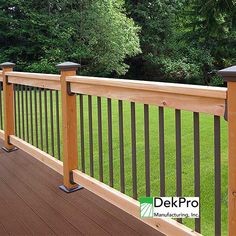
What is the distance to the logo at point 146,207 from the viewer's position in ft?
7.75

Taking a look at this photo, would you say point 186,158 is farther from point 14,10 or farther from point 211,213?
point 14,10

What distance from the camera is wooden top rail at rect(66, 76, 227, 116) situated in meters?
1.90

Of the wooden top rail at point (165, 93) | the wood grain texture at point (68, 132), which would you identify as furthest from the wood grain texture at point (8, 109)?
the wooden top rail at point (165, 93)

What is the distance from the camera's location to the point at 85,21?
701 inches

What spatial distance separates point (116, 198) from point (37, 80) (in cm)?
151

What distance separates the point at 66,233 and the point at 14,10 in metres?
18.0

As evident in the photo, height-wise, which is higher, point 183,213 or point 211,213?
point 183,213

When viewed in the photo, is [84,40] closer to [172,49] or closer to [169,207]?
[172,49]

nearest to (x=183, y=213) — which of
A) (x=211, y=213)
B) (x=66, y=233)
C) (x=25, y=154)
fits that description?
(x=66, y=233)

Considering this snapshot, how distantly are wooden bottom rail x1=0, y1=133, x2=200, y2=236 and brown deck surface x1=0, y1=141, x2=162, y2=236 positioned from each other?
0.07 metres

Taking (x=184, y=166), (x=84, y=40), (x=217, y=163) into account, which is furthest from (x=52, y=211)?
(x=84, y=40)

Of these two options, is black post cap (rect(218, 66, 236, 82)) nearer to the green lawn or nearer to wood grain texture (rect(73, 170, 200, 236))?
wood grain texture (rect(73, 170, 200, 236))

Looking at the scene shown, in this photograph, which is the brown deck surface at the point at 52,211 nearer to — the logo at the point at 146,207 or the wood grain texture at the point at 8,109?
the logo at the point at 146,207

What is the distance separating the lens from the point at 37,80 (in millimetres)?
3680
